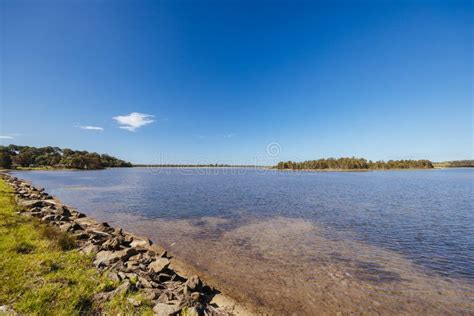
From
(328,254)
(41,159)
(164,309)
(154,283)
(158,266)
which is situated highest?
(41,159)

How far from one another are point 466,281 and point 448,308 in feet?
10.1

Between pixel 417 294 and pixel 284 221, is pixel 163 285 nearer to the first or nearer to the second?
pixel 417 294

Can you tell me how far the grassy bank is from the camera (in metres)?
5.21

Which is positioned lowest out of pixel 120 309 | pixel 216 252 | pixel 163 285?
pixel 216 252

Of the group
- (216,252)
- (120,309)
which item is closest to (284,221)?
(216,252)

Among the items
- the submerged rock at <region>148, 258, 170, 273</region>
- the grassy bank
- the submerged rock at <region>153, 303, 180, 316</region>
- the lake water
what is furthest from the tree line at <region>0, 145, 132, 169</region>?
the submerged rock at <region>153, 303, 180, 316</region>

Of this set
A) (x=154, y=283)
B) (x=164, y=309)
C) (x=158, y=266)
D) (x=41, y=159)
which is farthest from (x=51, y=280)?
(x=41, y=159)

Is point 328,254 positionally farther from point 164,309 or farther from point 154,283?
point 164,309

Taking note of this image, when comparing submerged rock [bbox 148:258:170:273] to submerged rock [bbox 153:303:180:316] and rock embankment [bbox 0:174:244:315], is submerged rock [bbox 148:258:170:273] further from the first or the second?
submerged rock [bbox 153:303:180:316]

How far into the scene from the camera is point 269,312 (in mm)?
7504

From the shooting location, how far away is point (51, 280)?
20.5 ft

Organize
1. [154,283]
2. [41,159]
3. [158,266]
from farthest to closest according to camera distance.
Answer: [41,159] → [158,266] → [154,283]

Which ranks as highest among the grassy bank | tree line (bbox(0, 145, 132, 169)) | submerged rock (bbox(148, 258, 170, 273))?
tree line (bbox(0, 145, 132, 169))

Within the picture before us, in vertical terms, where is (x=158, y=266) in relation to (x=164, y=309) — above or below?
below
